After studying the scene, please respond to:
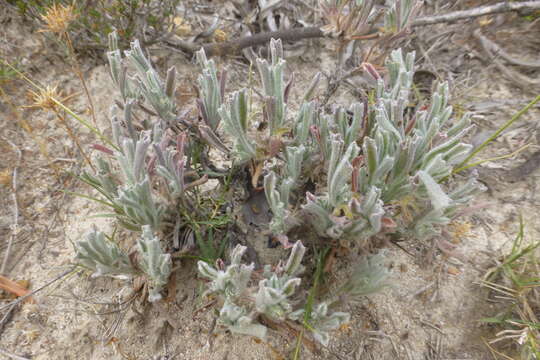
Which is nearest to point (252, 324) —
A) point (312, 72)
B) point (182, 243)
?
point (182, 243)

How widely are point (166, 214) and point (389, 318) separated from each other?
1.19 m

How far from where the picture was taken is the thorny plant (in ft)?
4.76

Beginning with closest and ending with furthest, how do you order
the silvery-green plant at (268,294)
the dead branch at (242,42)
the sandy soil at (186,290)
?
the silvery-green plant at (268,294) → the sandy soil at (186,290) → the dead branch at (242,42)

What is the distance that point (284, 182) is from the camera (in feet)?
5.11

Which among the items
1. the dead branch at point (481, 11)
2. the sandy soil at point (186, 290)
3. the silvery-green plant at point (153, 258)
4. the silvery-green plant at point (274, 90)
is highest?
the silvery-green plant at point (274, 90)

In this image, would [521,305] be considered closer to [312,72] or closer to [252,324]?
[252,324]

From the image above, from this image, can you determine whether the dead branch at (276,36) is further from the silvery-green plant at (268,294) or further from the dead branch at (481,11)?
the silvery-green plant at (268,294)

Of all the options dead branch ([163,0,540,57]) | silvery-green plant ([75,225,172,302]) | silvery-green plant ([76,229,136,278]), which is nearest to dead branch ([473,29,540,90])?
dead branch ([163,0,540,57])

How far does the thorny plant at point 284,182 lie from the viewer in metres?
1.45

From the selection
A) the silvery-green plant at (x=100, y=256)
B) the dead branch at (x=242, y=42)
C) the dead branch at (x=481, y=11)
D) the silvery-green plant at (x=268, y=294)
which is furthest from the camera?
the dead branch at (x=242, y=42)

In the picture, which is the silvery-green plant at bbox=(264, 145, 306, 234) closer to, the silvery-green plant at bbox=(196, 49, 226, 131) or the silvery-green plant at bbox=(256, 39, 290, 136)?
the silvery-green plant at bbox=(256, 39, 290, 136)

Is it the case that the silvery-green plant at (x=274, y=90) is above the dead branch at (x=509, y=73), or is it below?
above

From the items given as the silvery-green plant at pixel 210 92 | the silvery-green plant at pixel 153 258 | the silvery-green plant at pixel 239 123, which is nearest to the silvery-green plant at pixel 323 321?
the silvery-green plant at pixel 153 258

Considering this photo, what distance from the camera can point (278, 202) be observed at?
60.6 inches
